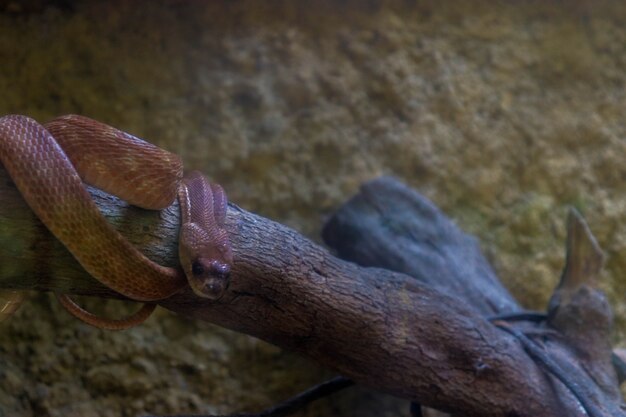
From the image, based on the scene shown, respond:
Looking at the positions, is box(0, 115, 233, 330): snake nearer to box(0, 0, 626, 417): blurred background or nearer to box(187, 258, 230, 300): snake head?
box(187, 258, 230, 300): snake head

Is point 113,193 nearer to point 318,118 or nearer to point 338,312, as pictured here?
point 338,312

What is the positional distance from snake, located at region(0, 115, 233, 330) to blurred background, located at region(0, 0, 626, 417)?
40.7 inches

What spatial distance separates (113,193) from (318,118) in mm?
1896

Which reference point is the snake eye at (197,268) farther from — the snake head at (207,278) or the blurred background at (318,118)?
the blurred background at (318,118)

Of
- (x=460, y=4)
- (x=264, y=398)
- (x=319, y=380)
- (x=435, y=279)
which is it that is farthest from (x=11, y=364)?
(x=460, y=4)

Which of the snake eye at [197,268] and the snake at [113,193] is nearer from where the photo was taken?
the snake at [113,193]

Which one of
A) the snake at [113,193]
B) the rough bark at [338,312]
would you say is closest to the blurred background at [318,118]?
the rough bark at [338,312]

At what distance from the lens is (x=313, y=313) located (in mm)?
1880

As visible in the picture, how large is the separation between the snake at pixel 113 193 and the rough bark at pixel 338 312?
46mm

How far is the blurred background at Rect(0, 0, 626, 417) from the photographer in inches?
106

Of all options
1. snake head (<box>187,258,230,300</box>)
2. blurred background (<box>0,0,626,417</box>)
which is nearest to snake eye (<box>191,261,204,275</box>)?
snake head (<box>187,258,230,300</box>)

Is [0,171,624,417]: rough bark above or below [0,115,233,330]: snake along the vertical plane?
below

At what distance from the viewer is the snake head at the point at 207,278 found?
5.08 ft

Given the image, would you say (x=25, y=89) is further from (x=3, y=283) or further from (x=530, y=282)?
(x=530, y=282)
